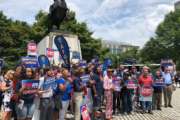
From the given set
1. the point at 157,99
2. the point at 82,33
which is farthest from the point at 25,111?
A: the point at 82,33

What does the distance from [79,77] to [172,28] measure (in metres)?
64.3

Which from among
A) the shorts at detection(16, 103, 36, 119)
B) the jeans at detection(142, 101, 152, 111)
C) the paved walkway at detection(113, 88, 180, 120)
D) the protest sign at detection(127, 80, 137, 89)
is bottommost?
the paved walkway at detection(113, 88, 180, 120)

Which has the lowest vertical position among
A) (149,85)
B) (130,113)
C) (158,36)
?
(130,113)

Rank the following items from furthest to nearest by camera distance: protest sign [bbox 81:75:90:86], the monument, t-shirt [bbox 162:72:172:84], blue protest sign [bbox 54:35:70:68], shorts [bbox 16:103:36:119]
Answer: t-shirt [bbox 162:72:172:84] < the monument < blue protest sign [bbox 54:35:70:68] < protest sign [bbox 81:75:90:86] < shorts [bbox 16:103:36:119]

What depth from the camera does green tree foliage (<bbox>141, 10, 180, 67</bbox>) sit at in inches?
2844

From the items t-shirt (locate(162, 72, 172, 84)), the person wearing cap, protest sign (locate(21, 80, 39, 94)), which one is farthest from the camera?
t-shirt (locate(162, 72, 172, 84))

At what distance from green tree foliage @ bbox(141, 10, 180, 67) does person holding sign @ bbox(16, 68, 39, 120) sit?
63646 millimetres

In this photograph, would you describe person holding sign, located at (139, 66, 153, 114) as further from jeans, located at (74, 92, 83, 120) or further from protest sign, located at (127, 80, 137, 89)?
jeans, located at (74, 92, 83, 120)

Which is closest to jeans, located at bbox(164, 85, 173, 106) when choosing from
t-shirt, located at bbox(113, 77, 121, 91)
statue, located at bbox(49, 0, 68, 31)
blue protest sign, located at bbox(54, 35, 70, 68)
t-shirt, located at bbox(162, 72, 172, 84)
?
t-shirt, located at bbox(162, 72, 172, 84)

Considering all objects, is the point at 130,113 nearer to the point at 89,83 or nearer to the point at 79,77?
the point at 89,83

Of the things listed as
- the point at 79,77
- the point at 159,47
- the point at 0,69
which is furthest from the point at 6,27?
the point at 79,77

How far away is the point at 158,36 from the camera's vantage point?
74.9 metres

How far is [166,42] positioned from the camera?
73062 mm

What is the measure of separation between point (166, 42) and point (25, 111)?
65.5m
